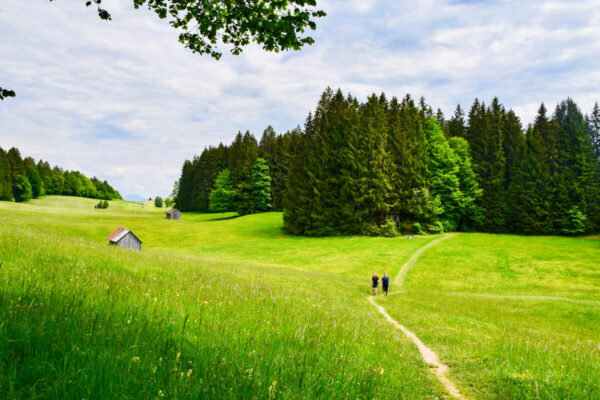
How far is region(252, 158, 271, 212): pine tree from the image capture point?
285 ft

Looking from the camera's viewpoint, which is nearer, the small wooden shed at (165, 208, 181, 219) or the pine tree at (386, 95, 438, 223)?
the pine tree at (386, 95, 438, 223)

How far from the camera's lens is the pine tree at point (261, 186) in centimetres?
8694

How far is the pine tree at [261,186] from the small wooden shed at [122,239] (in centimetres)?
4960

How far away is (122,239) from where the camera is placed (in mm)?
35938

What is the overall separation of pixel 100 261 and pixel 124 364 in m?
8.76

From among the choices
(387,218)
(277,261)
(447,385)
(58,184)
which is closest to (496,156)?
(387,218)

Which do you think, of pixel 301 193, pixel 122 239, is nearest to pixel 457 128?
pixel 301 193

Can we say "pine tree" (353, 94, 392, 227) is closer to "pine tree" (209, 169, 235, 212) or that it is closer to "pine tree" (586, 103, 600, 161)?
"pine tree" (209, 169, 235, 212)

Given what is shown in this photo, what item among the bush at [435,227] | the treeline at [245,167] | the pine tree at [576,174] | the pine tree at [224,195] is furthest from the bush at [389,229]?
the pine tree at [224,195]

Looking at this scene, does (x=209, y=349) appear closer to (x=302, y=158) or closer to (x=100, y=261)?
(x=100, y=261)

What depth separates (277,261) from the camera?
42562 mm

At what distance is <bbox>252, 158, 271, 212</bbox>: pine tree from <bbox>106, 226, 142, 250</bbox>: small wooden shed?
49602mm

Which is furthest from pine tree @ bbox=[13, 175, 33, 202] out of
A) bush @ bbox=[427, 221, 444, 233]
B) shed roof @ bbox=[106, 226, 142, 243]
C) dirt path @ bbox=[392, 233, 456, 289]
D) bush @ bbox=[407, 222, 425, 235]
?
bush @ bbox=[427, 221, 444, 233]

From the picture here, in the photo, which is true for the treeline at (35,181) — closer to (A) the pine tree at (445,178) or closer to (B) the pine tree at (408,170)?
(B) the pine tree at (408,170)
